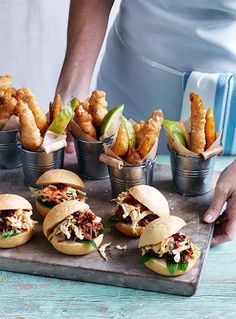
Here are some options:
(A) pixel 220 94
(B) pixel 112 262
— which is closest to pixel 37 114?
(B) pixel 112 262

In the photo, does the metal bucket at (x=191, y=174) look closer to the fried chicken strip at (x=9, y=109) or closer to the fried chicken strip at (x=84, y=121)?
the fried chicken strip at (x=84, y=121)

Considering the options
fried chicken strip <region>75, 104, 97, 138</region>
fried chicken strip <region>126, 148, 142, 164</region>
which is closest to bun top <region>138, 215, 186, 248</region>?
fried chicken strip <region>126, 148, 142, 164</region>

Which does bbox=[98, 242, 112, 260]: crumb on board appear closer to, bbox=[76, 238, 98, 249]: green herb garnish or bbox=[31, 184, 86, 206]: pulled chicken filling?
bbox=[76, 238, 98, 249]: green herb garnish

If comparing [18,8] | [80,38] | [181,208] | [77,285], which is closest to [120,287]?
[77,285]

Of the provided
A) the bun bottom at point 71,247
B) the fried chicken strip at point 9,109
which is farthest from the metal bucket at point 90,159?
the bun bottom at point 71,247

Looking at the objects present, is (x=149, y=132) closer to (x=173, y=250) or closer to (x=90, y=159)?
(x=90, y=159)

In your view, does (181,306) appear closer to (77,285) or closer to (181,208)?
(77,285)
